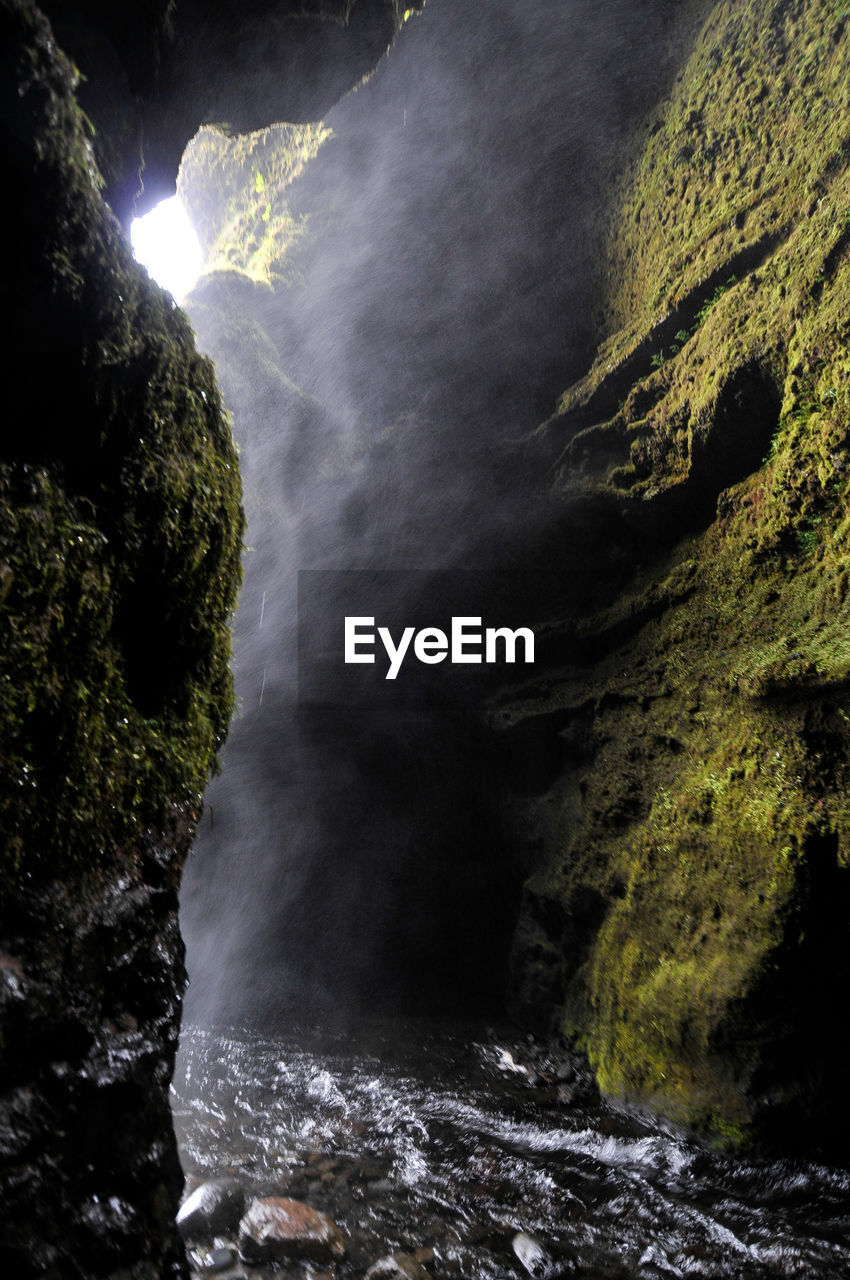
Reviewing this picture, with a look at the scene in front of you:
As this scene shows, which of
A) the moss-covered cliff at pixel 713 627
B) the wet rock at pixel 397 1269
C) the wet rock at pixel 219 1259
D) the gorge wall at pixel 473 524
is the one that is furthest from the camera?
the moss-covered cliff at pixel 713 627

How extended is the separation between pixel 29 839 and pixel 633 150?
926 cm

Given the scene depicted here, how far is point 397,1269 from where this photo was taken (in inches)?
129

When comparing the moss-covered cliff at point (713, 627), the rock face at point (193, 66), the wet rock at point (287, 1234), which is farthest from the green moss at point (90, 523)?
the moss-covered cliff at point (713, 627)

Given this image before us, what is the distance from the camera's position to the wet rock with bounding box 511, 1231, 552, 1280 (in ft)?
11.1

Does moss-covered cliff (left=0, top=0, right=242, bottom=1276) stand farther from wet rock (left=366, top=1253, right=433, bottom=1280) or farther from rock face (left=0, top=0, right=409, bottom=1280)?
wet rock (left=366, top=1253, right=433, bottom=1280)

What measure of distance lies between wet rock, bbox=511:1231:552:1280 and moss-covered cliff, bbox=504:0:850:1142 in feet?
5.42

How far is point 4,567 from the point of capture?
1949 millimetres

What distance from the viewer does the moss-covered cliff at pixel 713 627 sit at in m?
4.42

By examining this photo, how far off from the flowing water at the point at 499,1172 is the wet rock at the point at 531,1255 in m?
0.03

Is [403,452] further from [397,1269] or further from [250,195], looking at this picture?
[397,1269]

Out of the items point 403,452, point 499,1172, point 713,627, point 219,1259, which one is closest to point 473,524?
point 403,452

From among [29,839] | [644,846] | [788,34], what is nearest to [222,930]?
[644,846]

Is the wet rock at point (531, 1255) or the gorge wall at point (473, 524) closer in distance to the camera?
the gorge wall at point (473, 524)

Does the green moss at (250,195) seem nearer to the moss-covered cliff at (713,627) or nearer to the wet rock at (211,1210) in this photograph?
the moss-covered cliff at (713,627)
